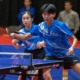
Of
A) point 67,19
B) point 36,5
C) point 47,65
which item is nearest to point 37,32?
point 47,65

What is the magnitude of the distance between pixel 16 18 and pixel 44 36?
7.35 m

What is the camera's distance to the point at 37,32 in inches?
186

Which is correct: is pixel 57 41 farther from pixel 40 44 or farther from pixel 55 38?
pixel 40 44

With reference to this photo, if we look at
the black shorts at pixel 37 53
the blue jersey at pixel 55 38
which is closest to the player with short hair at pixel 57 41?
the blue jersey at pixel 55 38

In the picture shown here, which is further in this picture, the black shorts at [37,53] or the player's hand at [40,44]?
the black shorts at [37,53]

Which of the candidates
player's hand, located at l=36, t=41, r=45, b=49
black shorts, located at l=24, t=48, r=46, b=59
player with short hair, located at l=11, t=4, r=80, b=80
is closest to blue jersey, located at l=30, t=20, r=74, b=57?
player with short hair, located at l=11, t=4, r=80, b=80

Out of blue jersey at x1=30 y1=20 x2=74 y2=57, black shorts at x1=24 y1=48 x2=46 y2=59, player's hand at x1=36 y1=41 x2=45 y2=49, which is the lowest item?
black shorts at x1=24 y1=48 x2=46 y2=59

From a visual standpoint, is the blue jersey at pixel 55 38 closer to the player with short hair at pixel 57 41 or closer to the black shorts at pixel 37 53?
the player with short hair at pixel 57 41

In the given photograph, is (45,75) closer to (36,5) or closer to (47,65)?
(47,65)

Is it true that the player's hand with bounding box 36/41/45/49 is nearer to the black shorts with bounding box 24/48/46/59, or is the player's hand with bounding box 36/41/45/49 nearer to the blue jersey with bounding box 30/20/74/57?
the black shorts with bounding box 24/48/46/59

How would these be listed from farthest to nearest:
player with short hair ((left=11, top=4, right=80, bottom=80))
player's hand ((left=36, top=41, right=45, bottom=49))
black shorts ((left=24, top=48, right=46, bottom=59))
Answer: black shorts ((left=24, top=48, right=46, bottom=59)) < player's hand ((left=36, top=41, right=45, bottom=49)) < player with short hair ((left=11, top=4, right=80, bottom=80))

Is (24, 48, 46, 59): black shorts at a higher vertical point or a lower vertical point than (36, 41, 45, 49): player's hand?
lower

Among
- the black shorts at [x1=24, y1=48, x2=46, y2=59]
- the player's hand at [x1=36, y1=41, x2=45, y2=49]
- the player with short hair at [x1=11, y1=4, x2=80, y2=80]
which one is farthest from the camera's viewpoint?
the black shorts at [x1=24, y1=48, x2=46, y2=59]

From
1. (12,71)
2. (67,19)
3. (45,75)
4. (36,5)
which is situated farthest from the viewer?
(36,5)
